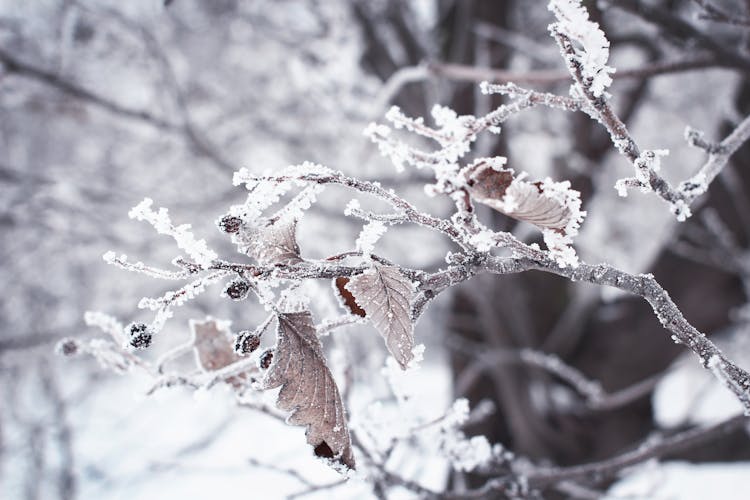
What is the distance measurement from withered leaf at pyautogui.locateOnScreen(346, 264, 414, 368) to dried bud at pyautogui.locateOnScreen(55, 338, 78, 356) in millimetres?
436

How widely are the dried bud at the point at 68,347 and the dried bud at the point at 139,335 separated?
27 centimetres

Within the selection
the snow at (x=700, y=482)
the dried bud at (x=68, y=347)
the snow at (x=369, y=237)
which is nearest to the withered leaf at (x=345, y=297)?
the snow at (x=369, y=237)

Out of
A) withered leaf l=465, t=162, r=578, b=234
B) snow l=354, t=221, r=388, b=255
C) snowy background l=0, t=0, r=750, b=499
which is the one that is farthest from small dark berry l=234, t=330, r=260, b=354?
snowy background l=0, t=0, r=750, b=499

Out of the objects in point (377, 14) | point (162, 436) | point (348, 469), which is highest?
point (377, 14)

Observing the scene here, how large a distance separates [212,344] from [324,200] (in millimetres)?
3371

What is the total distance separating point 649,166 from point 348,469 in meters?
0.41

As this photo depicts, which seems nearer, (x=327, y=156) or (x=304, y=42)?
(x=304, y=42)

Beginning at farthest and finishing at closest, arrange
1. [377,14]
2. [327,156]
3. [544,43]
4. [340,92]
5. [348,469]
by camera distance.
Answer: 1. [327,156]
2. [544,43]
3. [340,92]
4. [377,14]
5. [348,469]

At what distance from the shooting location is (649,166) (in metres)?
0.55

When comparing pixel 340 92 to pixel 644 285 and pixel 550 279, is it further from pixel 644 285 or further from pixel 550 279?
pixel 644 285

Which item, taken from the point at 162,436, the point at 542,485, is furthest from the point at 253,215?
the point at 162,436

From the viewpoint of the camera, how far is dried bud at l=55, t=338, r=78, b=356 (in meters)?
0.73

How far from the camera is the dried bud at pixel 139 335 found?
1.68 ft

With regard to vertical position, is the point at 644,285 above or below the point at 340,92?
below
